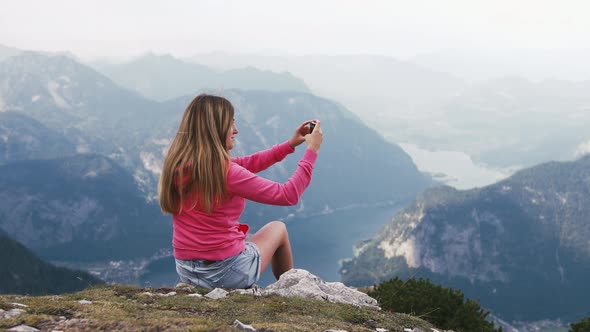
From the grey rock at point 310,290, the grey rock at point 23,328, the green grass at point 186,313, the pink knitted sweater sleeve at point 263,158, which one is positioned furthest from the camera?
the grey rock at point 310,290

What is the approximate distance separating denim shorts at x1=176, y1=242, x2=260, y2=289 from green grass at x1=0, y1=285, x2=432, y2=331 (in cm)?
34

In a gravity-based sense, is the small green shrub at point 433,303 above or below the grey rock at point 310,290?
below

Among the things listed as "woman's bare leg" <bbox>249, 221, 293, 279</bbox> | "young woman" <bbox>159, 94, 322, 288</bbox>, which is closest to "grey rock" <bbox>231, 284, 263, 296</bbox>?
"young woman" <bbox>159, 94, 322, 288</bbox>

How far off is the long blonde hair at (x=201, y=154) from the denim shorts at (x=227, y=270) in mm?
1703

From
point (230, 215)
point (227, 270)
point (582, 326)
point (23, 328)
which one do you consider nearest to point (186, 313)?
point (227, 270)

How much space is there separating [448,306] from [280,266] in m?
9.46

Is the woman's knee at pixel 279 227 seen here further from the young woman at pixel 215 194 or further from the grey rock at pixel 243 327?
the grey rock at pixel 243 327

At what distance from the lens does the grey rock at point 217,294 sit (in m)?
10.1

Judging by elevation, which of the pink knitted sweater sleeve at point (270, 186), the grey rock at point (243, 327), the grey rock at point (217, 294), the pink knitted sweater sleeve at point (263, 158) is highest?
the pink knitted sweater sleeve at point (263, 158)

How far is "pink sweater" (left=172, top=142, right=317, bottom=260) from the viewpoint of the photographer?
324 inches

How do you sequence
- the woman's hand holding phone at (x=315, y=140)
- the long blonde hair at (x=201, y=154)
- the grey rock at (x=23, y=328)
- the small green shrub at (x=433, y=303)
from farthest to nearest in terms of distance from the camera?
the small green shrub at (x=433, y=303) < the woman's hand holding phone at (x=315, y=140) < the long blonde hair at (x=201, y=154) < the grey rock at (x=23, y=328)

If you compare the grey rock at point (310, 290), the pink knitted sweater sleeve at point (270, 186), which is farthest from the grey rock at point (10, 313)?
the grey rock at point (310, 290)

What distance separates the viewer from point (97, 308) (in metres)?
8.43

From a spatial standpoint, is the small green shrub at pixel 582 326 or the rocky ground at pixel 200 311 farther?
the small green shrub at pixel 582 326
